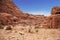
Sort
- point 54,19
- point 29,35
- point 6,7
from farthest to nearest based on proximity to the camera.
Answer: point 6,7 → point 54,19 → point 29,35

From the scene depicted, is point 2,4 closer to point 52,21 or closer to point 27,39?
point 52,21

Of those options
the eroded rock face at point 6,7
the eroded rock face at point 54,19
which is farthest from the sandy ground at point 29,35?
the eroded rock face at point 6,7

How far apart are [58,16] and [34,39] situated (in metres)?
9.67

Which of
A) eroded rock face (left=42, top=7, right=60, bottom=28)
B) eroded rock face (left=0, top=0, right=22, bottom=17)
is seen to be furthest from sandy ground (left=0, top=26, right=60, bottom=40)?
eroded rock face (left=0, top=0, right=22, bottom=17)

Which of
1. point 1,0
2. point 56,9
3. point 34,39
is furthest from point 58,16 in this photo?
point 1,0

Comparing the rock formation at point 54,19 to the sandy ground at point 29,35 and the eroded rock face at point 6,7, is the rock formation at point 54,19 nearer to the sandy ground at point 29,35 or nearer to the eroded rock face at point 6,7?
the sandy ground at point 29,35

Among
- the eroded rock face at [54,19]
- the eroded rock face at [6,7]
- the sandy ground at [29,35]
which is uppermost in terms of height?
the eroded rock face at [6,7]

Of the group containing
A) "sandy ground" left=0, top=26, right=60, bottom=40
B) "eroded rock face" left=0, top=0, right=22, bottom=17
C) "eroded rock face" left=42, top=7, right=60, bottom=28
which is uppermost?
"eroded rock face" left=0, top=0, right=22, bottom=17

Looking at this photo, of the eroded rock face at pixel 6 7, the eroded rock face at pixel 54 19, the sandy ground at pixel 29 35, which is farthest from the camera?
the eroded rock face at pixel 6 7

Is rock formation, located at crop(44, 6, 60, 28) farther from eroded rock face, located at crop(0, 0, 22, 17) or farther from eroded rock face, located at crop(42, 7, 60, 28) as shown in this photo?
eroded rock face, located at crop(0, 0, 22, 17)

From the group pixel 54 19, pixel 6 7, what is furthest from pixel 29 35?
pixel 6 7

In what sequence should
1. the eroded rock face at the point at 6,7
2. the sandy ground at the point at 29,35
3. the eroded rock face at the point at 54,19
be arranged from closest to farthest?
1. the sandy ground at the point at 29,35
2. the eroded rock face at the point at 54,19
3. the eroded rock face at the point at 6,7

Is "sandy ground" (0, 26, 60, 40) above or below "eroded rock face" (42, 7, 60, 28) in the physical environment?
below

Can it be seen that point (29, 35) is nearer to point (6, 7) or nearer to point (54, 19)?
point (54, 19)
